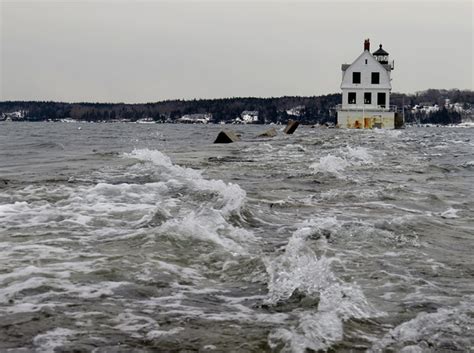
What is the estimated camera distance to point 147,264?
17.4 feet

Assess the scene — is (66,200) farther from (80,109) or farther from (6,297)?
(80,109)

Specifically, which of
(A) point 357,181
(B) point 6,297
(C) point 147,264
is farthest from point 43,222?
(A) point 357,181

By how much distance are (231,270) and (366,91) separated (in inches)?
2123

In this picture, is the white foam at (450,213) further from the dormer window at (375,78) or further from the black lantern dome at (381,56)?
the black lantern dome at (381,56)

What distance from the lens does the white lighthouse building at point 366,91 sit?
56000 millimetres

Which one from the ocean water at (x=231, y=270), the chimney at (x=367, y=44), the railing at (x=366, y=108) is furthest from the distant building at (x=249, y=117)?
the ocean water at (x=231, y=270)

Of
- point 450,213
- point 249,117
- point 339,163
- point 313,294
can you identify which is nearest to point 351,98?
point 339,163

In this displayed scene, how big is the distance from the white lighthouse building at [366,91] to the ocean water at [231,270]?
46674 millimetres

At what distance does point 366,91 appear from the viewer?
186 feet

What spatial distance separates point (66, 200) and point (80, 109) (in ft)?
532

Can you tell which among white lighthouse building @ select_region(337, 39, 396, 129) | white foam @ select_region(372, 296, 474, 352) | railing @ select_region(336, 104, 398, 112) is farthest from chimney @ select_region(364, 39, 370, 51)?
white foam @ select_region(372, 296, 474, 352)

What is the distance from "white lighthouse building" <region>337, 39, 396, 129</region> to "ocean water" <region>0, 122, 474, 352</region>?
46674mm

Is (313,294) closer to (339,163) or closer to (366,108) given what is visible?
(339,163)

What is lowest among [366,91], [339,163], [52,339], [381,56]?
[52,339]
